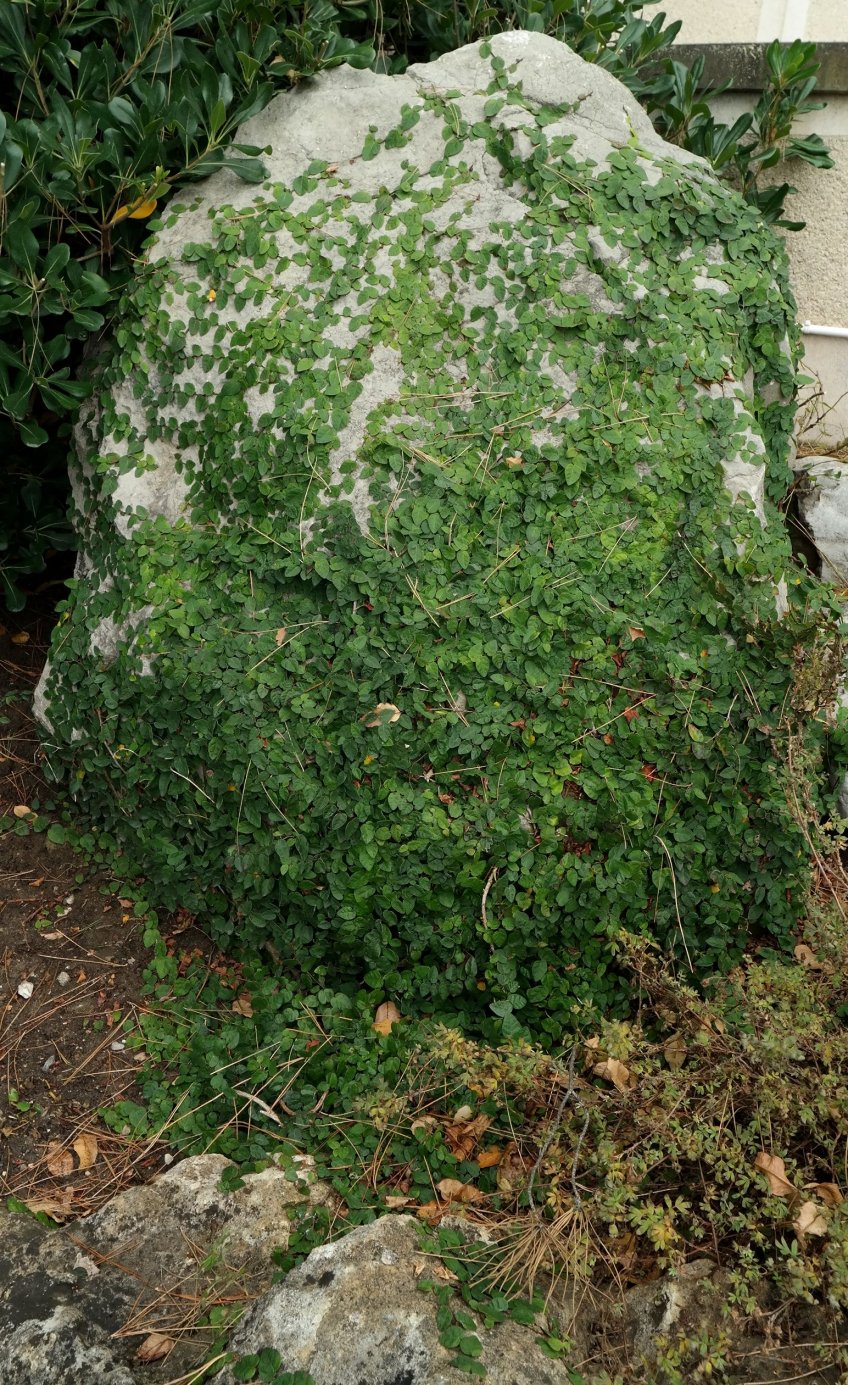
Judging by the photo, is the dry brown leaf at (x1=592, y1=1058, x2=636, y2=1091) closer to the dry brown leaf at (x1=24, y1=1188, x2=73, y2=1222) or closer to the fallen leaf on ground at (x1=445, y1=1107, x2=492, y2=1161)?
the fallen leaf on ground at (x1=445, y1=1107, x2=492, y2=1161)

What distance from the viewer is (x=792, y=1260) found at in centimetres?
251

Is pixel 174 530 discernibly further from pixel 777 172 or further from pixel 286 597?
pixel 777 172

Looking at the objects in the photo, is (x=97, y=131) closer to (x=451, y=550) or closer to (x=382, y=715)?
(x=451, y=550)

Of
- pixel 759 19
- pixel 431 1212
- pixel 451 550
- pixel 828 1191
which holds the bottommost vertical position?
pixel 431 1212

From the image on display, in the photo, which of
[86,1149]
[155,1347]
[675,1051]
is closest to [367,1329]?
[155,1347]

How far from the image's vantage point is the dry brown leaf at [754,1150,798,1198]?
2.80 m

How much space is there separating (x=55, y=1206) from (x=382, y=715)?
1.77 m

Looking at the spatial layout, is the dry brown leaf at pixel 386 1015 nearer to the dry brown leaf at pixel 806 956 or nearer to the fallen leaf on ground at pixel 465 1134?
the fallen leaf on ground at pixel 465 1134

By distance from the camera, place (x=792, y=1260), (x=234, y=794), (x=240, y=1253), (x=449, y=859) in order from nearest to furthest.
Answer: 1. (x=792, y=1260)
2. (x=240, y=1253)
3. (x=449, y=859)
4. (x=234, y=794)

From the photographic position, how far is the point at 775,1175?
2.81 meters

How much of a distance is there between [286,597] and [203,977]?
1376mm

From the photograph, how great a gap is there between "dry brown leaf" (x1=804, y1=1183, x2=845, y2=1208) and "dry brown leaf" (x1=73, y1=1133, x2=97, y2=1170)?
2108mm

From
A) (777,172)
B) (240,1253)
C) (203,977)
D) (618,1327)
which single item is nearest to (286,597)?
(203,977)

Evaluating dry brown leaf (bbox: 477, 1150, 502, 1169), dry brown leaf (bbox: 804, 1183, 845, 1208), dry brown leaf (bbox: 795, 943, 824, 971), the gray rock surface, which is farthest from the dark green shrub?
dry brown leaf (bbox: 804, 1183, 845, 1208)
